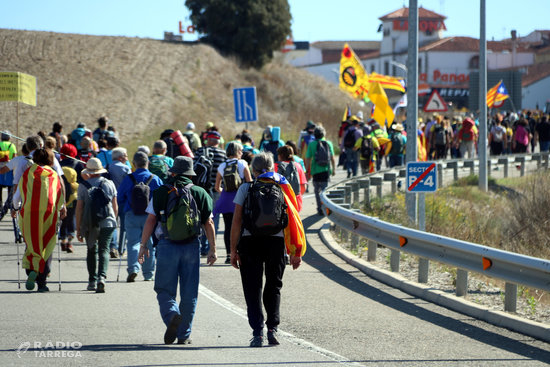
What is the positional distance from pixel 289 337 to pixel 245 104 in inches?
734

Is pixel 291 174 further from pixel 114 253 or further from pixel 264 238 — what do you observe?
pixel 264 238

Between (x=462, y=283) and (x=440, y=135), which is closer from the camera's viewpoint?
(x=462, y=283)

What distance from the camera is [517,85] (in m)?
59.9

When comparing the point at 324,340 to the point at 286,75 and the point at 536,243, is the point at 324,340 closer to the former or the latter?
the point at 536,243

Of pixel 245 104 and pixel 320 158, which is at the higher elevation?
pixel 245 104

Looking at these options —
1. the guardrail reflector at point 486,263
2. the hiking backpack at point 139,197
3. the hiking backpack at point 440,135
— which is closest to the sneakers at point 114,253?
the hiking backpack at point 139,197

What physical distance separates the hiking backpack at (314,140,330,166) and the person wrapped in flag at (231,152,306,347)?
987cm

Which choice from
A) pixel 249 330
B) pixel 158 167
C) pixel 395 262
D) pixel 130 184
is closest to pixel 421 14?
pixel 158 167

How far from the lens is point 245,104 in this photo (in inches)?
1055

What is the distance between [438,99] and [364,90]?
10.6 m

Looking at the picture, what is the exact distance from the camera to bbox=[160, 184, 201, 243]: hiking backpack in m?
8.22

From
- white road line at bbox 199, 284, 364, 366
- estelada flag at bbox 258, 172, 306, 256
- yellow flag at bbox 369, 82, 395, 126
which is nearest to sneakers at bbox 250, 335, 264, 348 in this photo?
white road line at bbox 199, 284, 364, 366

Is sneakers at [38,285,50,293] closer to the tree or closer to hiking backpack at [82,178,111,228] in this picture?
hiking backpack at [82,178,111,228]

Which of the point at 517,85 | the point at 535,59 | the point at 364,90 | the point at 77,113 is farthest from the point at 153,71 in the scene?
the point at 535,59
